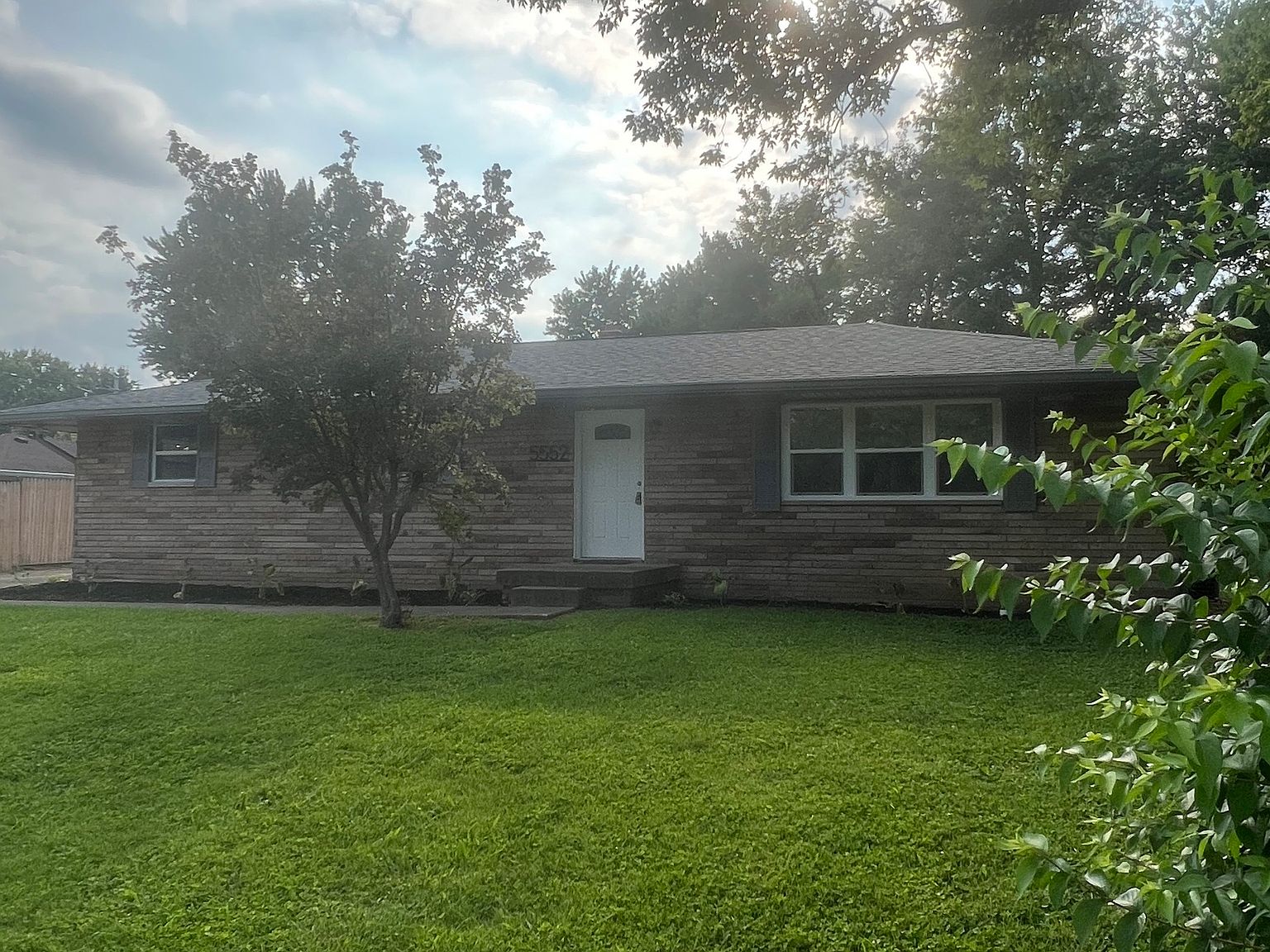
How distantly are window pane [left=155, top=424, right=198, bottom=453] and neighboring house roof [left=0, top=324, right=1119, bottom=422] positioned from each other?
0.44m

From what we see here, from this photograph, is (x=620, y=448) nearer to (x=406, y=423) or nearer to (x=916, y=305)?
(x=406, y=423)

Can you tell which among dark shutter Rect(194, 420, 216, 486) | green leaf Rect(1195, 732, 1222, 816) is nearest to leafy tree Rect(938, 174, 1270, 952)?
green leaf Rect(1195, 732, 1222, 816)

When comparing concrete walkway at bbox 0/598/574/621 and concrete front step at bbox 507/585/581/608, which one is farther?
concrete front step at bbox 507/585/581/608

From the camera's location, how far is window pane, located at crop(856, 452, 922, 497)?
10.5 metres

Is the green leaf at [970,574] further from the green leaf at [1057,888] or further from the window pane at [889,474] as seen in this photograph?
the window pane at [889,474]

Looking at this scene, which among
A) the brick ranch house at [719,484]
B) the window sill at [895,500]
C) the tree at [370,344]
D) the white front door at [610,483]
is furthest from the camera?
the white front door at [610,483]

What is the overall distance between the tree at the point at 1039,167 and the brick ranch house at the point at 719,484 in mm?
3798

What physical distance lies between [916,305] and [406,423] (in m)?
21.6

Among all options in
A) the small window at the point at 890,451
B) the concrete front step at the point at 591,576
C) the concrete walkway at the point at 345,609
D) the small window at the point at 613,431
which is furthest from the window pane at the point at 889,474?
the concrete walkway at the point at 345,609

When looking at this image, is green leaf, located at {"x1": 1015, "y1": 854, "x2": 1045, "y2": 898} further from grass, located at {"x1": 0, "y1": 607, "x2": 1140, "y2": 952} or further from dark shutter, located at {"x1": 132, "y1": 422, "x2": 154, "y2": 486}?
dark shutter, located at {"x1": 132, "y1": 422, "x2": 154, "y2": 486}

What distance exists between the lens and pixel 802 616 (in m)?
9.23

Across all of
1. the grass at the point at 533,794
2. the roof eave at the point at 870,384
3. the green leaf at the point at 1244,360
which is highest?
the roof eave at the point at 870,384

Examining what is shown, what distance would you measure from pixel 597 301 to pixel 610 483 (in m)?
34.1

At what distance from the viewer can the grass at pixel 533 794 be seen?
3459 millimetres
